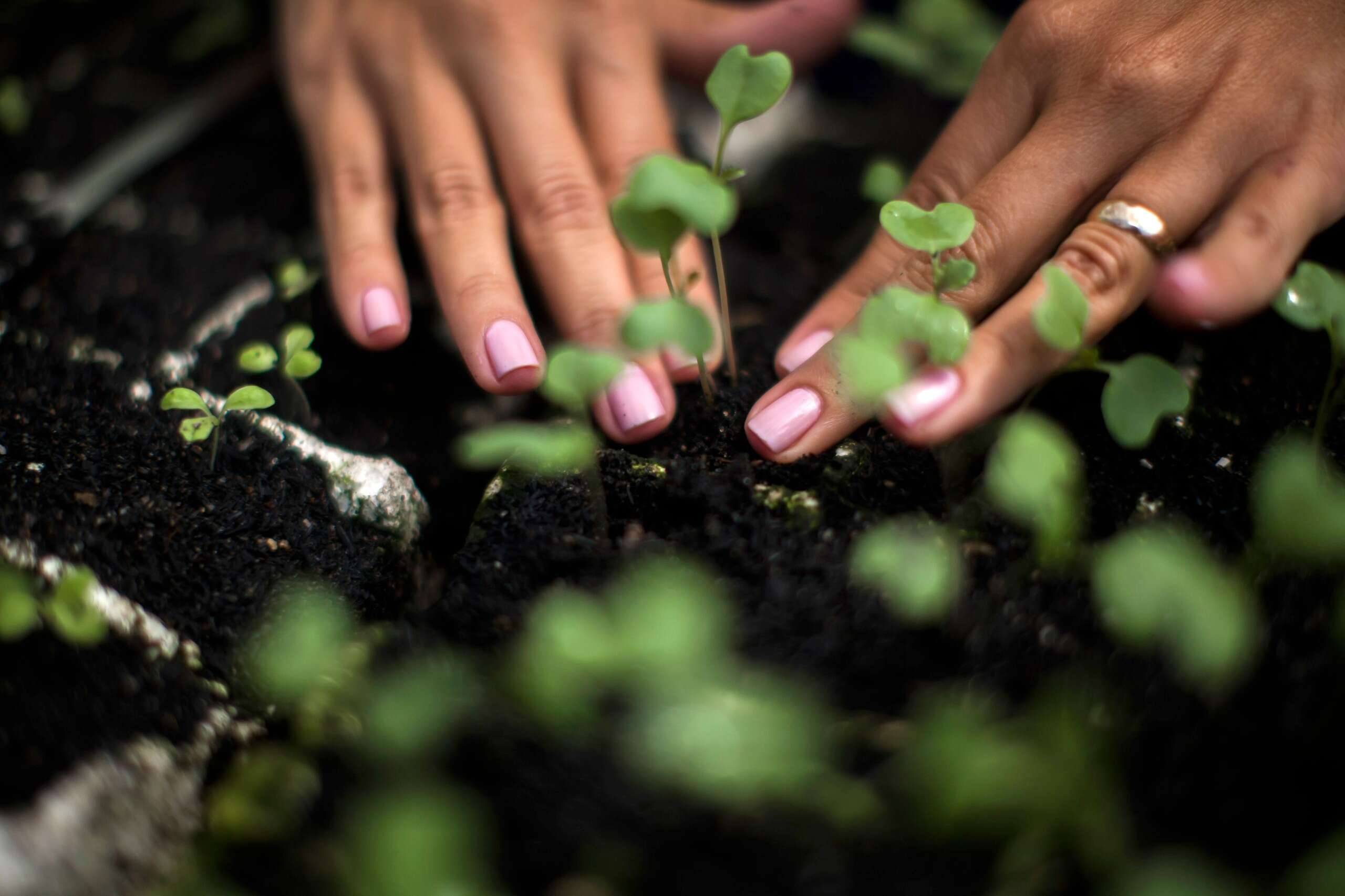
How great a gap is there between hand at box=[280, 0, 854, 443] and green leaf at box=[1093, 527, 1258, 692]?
58 cm

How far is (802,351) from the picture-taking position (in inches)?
42.2

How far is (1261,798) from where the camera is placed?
0.64 meters

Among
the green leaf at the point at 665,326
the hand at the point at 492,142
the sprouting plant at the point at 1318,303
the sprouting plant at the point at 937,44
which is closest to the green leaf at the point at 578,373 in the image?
the green leaf at the point at 665,326

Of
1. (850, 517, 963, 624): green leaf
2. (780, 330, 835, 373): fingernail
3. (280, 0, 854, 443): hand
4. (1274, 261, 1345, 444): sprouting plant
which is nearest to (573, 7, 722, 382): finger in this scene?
(280, 0, 854, 443): hand

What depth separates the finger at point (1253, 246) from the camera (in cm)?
83

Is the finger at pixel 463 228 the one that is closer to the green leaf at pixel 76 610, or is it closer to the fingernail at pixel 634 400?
the fingernail at pixel 634 400

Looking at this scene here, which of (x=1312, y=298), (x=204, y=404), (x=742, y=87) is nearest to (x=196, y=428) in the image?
(x=204, y=404)

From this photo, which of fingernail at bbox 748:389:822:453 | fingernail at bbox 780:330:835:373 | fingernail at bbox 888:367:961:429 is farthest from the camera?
fingernail at bbox 780:330:835:373

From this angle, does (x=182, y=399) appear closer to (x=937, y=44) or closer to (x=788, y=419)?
(x=788, y=419)

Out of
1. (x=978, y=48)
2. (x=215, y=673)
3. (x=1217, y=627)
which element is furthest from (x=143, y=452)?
(x=978, y=48)

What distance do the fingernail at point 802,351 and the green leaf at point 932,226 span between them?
0.81 ft

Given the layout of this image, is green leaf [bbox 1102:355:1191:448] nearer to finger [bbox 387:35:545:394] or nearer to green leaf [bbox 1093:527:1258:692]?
green leaf [bbox 1093:527:1258:692]

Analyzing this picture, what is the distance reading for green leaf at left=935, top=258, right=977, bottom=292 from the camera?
0.88m

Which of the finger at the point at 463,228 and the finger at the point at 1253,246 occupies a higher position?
the finger at the point at 1253,246
